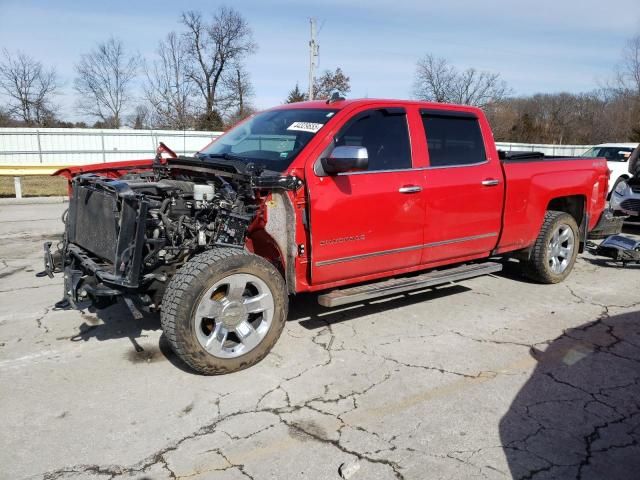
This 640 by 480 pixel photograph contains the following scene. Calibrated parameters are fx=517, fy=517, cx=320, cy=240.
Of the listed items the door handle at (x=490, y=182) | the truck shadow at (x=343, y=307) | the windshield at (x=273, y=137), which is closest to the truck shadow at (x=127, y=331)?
the truck shadow at (x=343, y=307)

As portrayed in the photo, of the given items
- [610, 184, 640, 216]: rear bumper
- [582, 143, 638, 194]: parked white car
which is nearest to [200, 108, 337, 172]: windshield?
A: [610, 184, 640, 216]: rear bumper

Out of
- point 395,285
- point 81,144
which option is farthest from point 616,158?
point 81,144

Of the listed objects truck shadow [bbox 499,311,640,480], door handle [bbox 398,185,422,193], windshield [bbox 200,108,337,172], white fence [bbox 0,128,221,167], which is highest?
white fence [bbox 0,128,221,167]

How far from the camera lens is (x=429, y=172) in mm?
4734

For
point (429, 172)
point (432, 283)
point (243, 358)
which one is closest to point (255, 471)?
point (243, 358)

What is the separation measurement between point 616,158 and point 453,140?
480 inches

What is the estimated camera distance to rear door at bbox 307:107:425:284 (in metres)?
4.12

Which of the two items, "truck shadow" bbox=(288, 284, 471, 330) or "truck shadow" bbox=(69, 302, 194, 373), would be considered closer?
"truck shadow" bbox=(69, 302, 194, 373)

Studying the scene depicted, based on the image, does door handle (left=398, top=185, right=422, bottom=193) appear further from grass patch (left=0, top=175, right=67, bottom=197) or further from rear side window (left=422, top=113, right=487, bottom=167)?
grass patch (left=0, top=175, right=67, bottom=197)

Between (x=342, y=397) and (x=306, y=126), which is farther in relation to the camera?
(x=306, y=126)

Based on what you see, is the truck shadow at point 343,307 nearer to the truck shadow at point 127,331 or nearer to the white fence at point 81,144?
the truck shadow at point 127,331

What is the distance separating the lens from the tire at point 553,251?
600 cm

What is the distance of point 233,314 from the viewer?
3736mm

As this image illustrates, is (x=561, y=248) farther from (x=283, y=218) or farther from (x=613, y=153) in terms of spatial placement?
(x=613, y=153)
